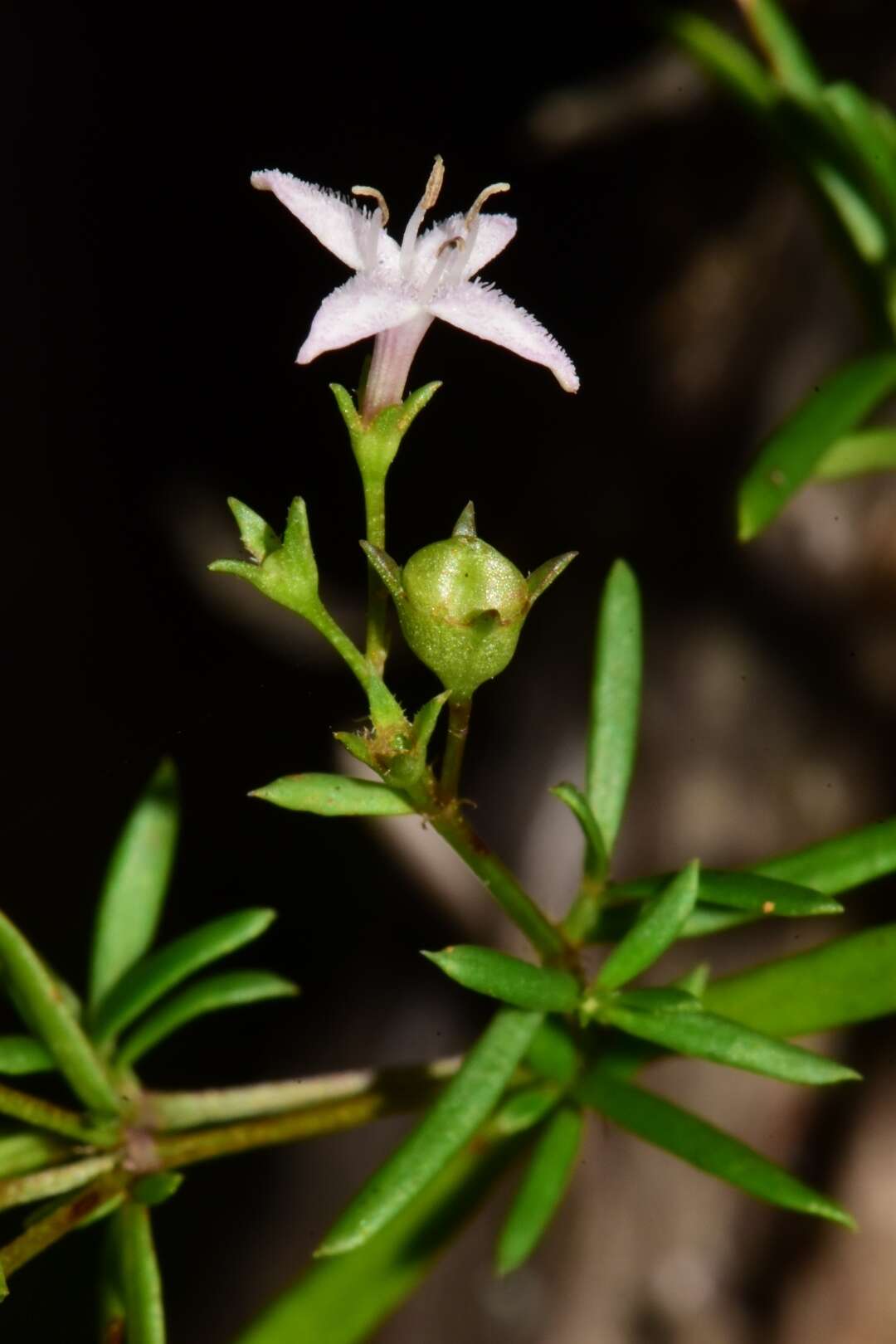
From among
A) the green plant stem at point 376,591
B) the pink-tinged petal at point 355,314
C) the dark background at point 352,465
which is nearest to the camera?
the pink-tinged petal at point 355,314

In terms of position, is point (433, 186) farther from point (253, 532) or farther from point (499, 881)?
point (499, 881)

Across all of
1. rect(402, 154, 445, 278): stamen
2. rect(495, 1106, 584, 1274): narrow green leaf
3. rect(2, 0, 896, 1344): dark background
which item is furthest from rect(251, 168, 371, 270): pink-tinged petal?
rect(2, 0, 896, 1344): dark background

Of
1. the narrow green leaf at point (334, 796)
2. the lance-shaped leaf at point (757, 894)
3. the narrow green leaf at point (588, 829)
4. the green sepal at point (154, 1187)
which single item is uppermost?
the lance-shaped leaf at point (757, 894)

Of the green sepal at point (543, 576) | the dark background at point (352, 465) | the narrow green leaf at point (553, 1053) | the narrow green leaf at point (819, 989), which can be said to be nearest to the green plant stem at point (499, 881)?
the narrow green leaf at point (553, 1053)

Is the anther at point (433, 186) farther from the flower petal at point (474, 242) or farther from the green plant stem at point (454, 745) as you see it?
the green plant stem at point (454, 745)

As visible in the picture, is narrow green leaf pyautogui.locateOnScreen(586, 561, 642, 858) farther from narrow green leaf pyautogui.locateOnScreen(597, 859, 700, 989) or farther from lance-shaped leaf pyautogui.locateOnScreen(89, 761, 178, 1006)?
lance-shaped leaf pyautogui.locateOnScreen(89, 761, 178, 1006)

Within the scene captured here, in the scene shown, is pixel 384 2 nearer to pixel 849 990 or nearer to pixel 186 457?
pixel 186 457

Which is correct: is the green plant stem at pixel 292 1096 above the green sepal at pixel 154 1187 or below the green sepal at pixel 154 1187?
above
